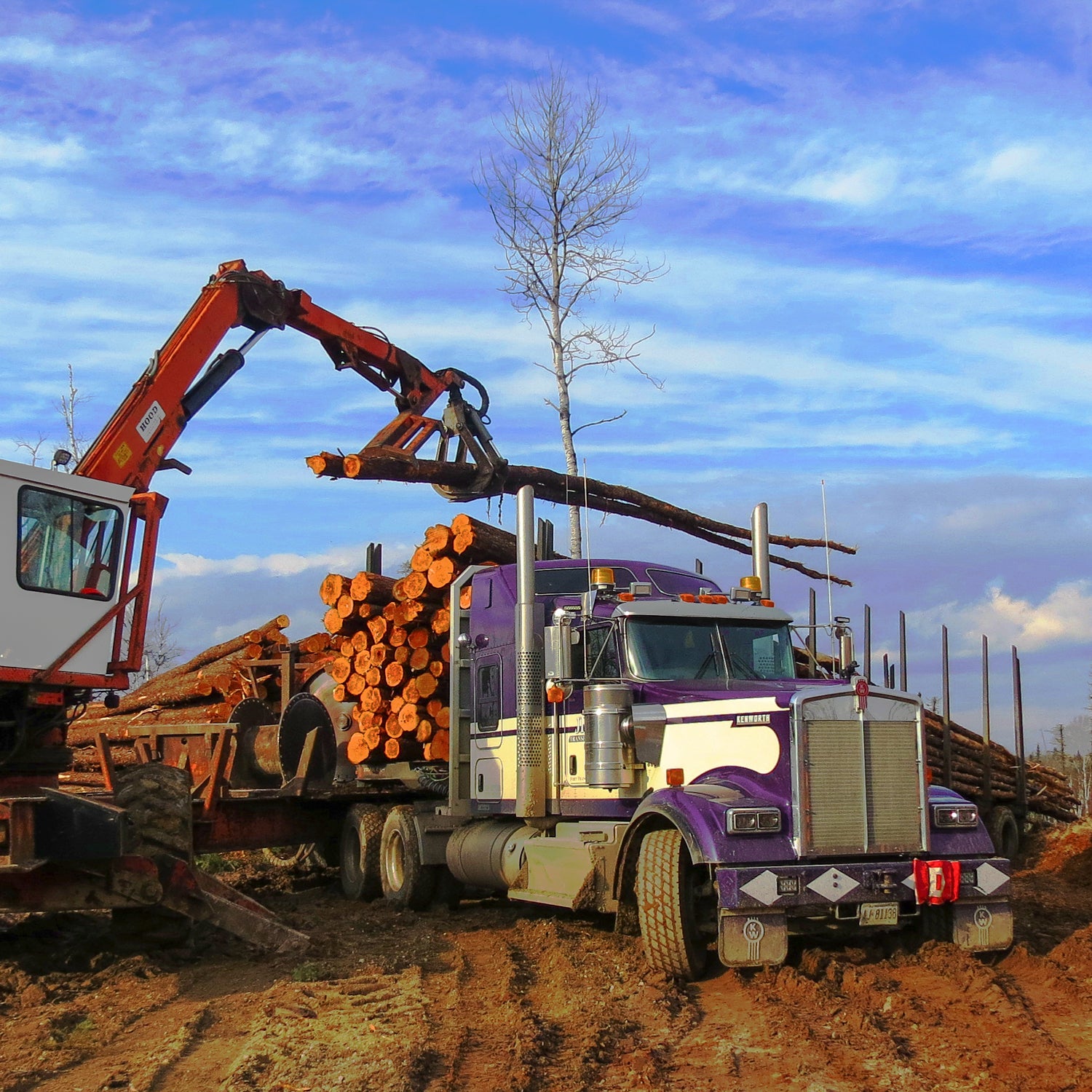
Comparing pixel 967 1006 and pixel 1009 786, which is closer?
pixel 967 1006

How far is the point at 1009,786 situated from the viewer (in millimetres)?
17969

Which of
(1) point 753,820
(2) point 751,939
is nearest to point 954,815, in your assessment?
(1) point 753,820

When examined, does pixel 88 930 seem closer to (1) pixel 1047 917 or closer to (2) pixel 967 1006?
(2) pixel 967 1006

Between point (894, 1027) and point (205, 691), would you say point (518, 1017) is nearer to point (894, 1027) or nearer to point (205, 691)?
point (894, 1027)

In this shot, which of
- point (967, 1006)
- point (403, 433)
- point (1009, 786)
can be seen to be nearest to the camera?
point (967, 1006)

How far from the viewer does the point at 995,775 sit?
1778cm

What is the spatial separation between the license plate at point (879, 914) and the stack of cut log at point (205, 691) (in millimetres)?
7357

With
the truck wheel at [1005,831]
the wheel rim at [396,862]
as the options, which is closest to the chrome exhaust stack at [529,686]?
the wheel rim at [396,862]

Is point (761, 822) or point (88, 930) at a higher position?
point (761, 822)

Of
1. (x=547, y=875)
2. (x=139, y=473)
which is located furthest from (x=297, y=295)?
(x=547, y=875)

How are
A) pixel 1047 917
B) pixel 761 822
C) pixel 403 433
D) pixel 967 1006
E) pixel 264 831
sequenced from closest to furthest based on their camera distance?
pixel 967 1006 < pixel 761 822 < pixel 1047 917 < pixel 264 831 < pixel 403 433

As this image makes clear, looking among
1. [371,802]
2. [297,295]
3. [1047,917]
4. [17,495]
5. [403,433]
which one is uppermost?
[297,295]

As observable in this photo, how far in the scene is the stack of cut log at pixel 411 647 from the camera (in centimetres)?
1291

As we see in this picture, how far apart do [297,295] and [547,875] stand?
6.70 m
